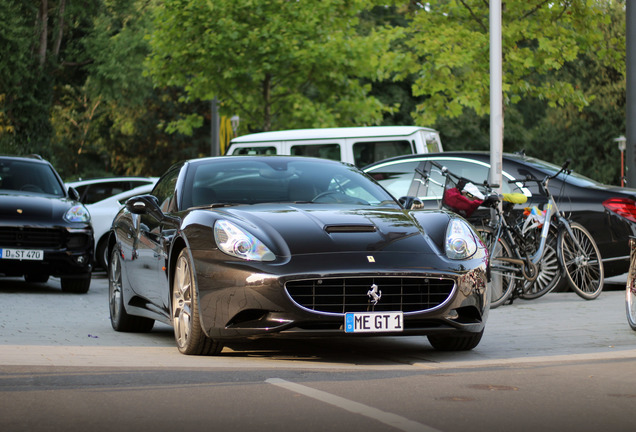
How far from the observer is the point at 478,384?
6.71 metres

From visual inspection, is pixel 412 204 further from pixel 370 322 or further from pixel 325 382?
pixel 325 382

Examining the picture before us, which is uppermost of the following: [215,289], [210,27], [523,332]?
[210,27]

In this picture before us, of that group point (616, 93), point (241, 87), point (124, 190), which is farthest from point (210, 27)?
point (616, 93)

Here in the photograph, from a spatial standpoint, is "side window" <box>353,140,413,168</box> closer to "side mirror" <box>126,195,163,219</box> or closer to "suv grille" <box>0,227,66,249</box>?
"suv grille" <box>0,227,66,249</box>

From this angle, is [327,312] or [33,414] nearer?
[33,414]

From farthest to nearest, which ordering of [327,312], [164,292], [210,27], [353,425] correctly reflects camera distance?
[210,27] → [164,292] → [327,312] → [353,425]

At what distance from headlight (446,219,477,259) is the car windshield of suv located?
8.79 m

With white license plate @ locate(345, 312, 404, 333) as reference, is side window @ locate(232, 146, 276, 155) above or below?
above

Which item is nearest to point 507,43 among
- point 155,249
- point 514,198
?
point 514,198

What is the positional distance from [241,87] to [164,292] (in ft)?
73.5

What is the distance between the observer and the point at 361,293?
7605mm

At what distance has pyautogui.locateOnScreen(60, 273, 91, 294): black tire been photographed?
15492 millimetres

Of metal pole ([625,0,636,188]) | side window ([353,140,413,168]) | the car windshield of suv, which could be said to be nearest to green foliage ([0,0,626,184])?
side window ([353,140,413,168])

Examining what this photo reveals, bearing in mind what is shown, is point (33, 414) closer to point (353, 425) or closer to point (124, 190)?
point (353, 425)
